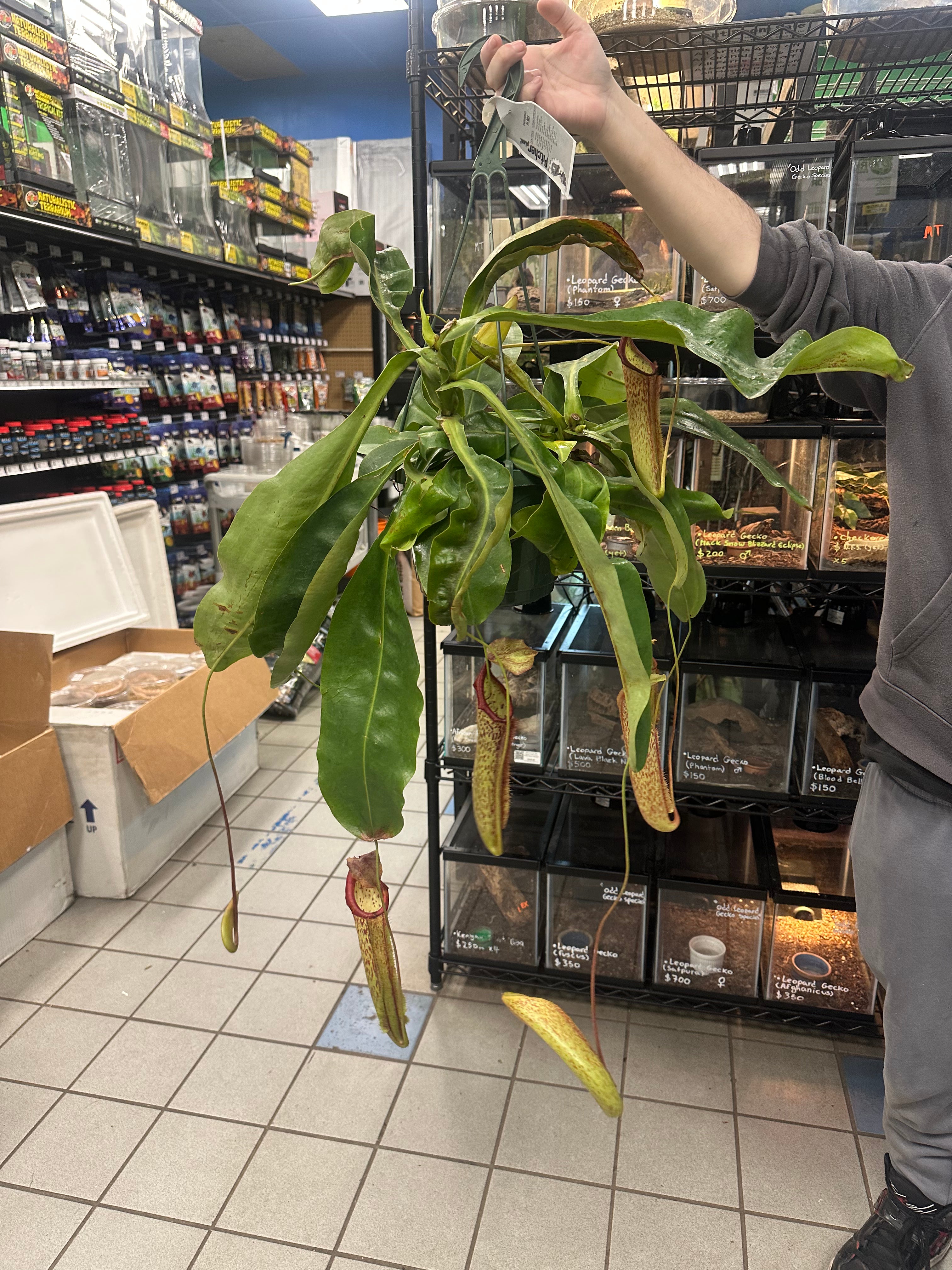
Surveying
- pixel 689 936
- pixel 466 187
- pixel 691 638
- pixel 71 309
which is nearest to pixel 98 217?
pixel 71 309

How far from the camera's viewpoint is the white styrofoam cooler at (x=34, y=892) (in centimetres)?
212

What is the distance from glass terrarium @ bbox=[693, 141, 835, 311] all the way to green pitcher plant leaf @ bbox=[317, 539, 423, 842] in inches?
46.3

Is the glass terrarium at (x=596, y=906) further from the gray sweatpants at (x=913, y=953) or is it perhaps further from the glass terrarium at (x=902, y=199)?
the glass terrarium at (x=902, y=199)

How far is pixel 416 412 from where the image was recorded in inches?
31.9

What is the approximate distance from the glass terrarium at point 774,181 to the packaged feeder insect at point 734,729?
2.40 ft

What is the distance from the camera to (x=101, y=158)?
2984 millimetres

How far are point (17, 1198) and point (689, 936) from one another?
1374mm

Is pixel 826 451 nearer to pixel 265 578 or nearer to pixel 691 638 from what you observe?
pixel 691 638

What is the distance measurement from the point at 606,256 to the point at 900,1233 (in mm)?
1760

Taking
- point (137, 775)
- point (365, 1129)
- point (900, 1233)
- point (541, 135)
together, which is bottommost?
point (365, 1129)

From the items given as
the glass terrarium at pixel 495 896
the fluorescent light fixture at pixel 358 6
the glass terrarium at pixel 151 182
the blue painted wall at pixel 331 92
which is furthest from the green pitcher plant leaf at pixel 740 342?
the blue painted wall at pixel 331 92

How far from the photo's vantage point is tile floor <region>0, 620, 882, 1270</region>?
144 cm

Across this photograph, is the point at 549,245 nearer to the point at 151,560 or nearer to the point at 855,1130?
the point at 855,1130

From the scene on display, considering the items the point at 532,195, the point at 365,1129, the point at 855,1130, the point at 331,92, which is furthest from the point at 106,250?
the point at 331,92
